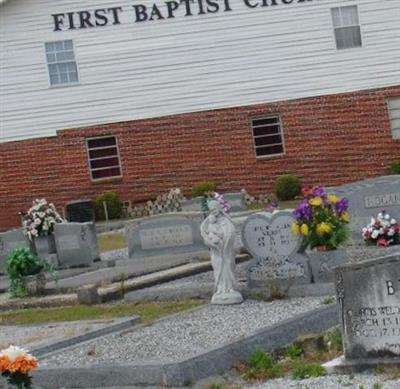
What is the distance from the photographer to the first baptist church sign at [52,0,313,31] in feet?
125

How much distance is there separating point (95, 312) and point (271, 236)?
8.79ft

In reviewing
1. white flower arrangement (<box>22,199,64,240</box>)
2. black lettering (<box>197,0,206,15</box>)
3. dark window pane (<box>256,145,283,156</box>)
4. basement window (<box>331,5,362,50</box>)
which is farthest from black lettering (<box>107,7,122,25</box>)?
white flower arrangement (<box>22,199,64,240</box>)

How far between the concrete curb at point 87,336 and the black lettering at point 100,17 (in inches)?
925

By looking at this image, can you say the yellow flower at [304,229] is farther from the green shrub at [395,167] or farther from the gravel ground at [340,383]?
the green shrub at [395,167]

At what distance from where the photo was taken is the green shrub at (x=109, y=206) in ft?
121

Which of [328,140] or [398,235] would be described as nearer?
[398,235]

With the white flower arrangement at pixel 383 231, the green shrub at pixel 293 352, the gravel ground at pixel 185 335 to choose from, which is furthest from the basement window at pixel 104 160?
the green shrub at pixel 293 352

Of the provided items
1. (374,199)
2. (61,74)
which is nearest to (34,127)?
(61,74)

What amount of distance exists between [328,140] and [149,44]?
6001 millimetres

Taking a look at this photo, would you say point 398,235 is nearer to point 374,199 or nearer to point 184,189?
point 374,199

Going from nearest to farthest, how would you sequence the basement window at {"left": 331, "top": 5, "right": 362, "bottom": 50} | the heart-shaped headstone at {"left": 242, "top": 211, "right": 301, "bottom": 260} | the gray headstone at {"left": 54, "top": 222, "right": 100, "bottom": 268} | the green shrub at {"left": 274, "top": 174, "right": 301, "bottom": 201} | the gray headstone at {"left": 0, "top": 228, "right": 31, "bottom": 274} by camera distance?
the heart-shaped headstone at {"left": 242, "top": 211, "right": 301, "bottom": 260}
the gray headstone at {"left": 54, "top": 222, "right": 100, "bottom": 268}
the gray headstone at {"left": 0, "top": 228, "right": 31, "bottom": 274}
the green shrub at {"left": 274, "top": 174, "right": 301, "bottom": 201}
the basement window at {"left": 331, "top": 5, "right": 362, "bottom": 50}

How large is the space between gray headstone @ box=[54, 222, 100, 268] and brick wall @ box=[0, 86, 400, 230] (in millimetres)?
13265

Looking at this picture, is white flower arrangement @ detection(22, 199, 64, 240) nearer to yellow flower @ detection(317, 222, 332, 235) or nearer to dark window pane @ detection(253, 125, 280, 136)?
yellow flower @ detection(317, 222, 332, 235)

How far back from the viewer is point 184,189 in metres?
37.6
